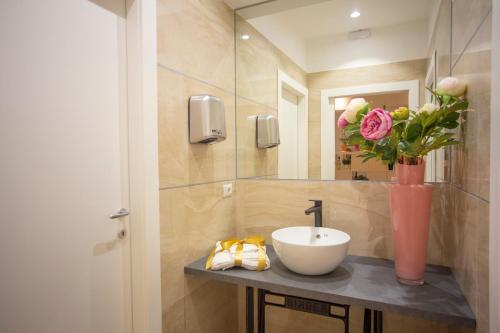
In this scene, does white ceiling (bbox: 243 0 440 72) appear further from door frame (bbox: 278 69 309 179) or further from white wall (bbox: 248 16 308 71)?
door frame (bbox: 278 69 309 179)

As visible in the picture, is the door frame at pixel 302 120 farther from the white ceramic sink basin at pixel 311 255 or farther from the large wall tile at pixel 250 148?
the white ceramic sink basin at pixel 311 255

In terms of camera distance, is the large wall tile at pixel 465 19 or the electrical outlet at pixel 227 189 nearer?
the large wall tile at pixel 465 19

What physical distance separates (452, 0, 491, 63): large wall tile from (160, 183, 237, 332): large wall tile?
1.24m

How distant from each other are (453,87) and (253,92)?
44.4 inches

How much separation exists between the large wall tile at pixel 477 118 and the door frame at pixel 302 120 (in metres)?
0.78

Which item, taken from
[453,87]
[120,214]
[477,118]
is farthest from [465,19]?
[120,214]

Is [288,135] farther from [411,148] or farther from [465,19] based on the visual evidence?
[465,19]

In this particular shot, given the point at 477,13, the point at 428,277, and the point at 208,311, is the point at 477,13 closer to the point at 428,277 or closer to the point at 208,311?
the point at 428,277

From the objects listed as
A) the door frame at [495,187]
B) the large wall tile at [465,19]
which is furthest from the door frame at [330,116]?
the door frame at [495,187]

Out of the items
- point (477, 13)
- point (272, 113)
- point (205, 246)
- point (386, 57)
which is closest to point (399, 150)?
point (477, 13)

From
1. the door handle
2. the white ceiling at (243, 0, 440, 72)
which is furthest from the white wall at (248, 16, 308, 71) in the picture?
the door handle

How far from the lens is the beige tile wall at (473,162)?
2.62 ft

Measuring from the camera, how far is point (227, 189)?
171 centimetres

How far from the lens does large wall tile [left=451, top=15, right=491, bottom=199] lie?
79 cm
